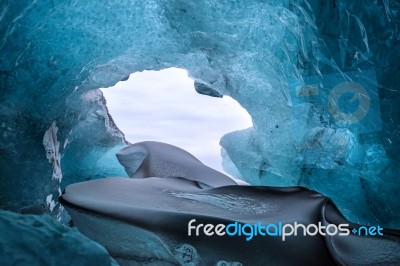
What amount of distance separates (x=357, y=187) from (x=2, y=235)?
3.32 m

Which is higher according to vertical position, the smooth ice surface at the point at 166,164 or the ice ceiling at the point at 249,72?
the ice ceiling at the point at 249,72

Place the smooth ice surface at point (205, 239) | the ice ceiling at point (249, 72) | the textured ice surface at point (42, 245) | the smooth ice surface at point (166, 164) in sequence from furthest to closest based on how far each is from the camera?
the smooth ice surface at point (166, 164), the ice ceiling at point (249, 72), the smooth ice surface at point (205, 239), the textured ice surface at point (42, 245)

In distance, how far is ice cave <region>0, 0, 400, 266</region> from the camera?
203 cm

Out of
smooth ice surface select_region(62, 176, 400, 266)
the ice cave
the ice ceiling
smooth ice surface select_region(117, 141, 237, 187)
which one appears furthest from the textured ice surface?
smooth ice surface select_region(117, 141, 237, 187)

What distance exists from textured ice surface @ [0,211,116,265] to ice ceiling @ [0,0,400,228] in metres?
1.69

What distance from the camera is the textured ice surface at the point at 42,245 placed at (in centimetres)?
129

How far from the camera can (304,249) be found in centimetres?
206

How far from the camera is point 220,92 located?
5082mm

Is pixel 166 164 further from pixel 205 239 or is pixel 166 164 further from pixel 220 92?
pixel 205 239

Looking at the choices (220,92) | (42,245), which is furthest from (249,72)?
(42,245)

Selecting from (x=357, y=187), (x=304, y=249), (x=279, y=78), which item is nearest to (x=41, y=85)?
(x=279, y=78)

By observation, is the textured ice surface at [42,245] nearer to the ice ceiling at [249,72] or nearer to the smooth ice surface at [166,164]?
the ice ceiling at [249,72]

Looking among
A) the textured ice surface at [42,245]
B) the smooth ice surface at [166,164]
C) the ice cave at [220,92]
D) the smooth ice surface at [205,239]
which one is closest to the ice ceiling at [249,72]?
the ice cave at [220,92]

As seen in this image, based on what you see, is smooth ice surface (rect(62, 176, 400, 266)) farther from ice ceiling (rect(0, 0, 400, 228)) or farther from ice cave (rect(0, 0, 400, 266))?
ice ceiling (rect(0, 0, 400, 228))
